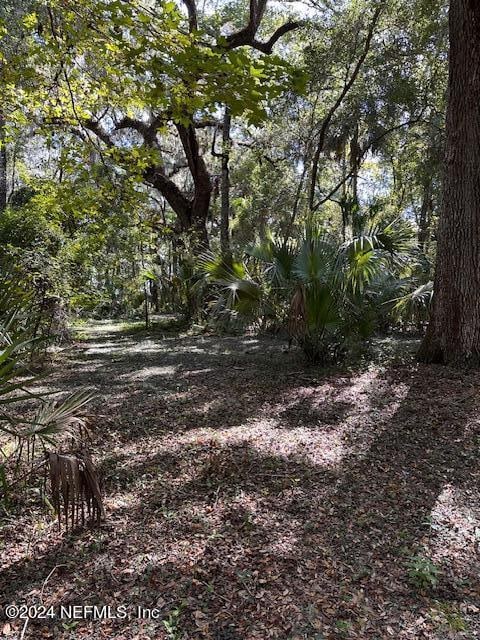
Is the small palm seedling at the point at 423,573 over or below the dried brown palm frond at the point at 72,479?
below

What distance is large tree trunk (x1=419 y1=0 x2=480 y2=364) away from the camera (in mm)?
5320

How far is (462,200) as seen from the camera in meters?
5.45

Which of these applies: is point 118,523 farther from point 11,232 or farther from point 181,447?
point 11,232

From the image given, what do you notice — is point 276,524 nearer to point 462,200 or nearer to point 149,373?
point 149,373

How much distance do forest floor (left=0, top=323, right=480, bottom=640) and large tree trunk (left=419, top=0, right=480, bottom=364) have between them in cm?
62

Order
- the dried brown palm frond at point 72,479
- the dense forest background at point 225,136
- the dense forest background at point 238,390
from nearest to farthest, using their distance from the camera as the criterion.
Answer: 1. the dried brown palm frond at point 72,479
2. the dense forest background at point 238,390
3. the dense forest background at point 225,136

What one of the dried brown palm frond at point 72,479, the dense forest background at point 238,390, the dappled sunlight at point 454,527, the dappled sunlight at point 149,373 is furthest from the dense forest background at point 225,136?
the dappled sunlight at point 454,527

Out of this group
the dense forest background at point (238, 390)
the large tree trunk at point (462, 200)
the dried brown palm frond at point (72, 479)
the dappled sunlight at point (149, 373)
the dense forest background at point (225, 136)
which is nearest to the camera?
the dried brown palm frond at point (72, 479)

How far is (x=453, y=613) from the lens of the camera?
2123mm

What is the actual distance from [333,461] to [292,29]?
39.9 feet

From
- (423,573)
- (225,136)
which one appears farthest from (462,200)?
(225,136)

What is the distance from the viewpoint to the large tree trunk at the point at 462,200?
209 inches

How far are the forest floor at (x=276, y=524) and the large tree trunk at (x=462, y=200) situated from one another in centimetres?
62

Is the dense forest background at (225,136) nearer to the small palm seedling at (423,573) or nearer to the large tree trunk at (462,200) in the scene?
the large tree trunk at (462,200)
